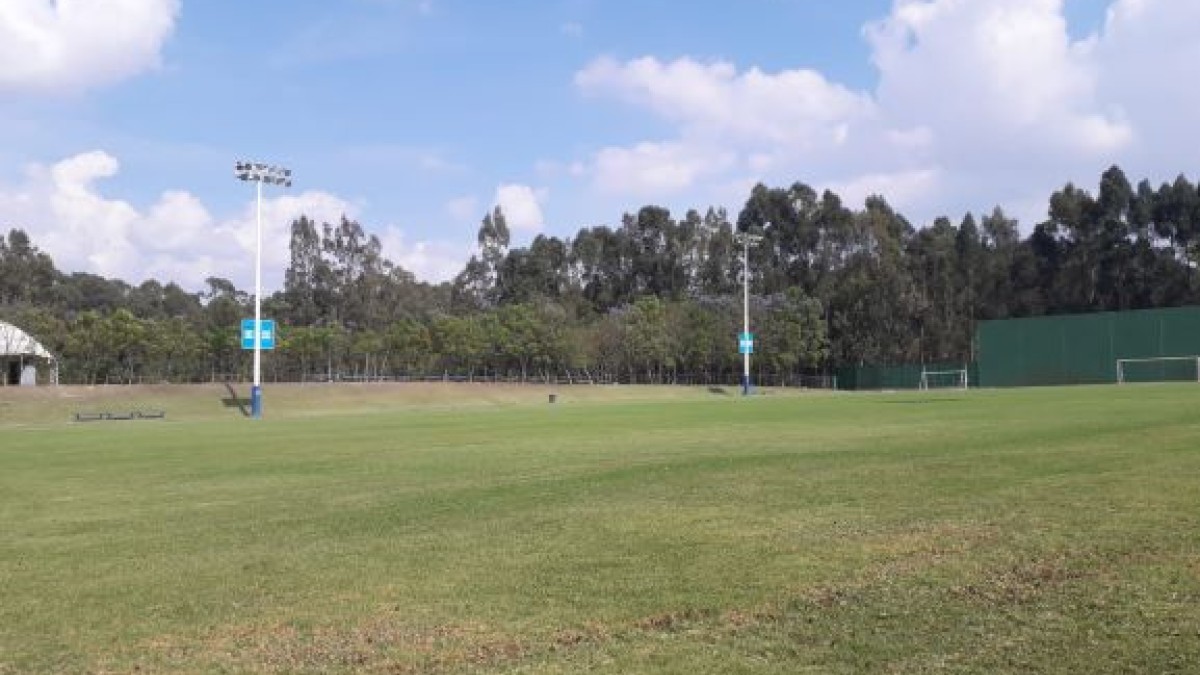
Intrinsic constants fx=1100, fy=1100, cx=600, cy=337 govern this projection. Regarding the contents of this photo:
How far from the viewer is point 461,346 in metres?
132

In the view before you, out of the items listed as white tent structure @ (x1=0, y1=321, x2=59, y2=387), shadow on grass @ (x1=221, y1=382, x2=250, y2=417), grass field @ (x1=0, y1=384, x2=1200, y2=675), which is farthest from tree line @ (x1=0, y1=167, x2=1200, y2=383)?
grass field @ (x1=0, y1=384, x2=1200, y2=675)

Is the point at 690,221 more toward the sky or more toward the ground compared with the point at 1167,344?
more toward the sky

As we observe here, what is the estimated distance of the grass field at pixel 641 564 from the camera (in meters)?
7.90

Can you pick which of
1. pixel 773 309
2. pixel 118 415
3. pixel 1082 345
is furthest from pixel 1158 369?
pixel 118 415

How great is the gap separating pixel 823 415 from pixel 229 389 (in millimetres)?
59310

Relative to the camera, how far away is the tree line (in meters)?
124

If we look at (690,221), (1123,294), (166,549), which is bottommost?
(166,549)

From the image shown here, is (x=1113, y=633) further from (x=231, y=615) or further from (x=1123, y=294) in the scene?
(x=1123, y=294)

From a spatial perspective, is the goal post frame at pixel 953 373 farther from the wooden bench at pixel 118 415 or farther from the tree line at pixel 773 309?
the wooden bench at pixel 118 415

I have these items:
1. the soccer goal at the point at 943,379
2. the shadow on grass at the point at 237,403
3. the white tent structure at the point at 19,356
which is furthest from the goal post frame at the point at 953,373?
the white tent structure at the point at 19,356

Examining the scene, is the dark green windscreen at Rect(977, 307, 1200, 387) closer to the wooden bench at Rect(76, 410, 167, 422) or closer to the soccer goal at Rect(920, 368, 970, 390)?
the soccer goal at Rect(920, 368, 970, 390)

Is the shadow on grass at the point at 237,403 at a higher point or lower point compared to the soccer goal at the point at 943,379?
lower

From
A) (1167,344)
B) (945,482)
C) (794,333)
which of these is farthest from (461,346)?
(945,482)

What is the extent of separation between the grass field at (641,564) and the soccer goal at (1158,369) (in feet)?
248
